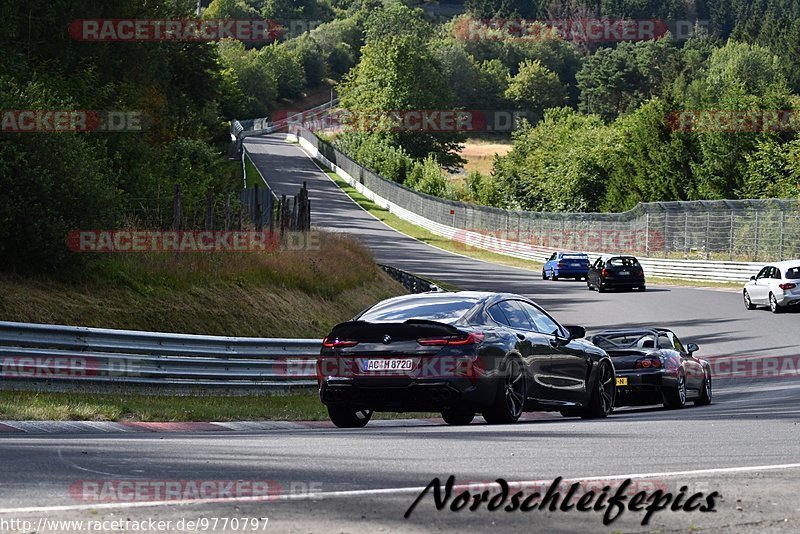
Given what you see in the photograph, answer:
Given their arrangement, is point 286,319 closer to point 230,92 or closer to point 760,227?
point 760,227

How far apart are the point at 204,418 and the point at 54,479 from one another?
23.8ft

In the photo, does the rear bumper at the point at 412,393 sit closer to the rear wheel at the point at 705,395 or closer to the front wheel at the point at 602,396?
the front wheel at the point at 602,396

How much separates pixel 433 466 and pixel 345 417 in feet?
17.4

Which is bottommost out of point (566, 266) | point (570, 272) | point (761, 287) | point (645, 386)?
point (570, 272)

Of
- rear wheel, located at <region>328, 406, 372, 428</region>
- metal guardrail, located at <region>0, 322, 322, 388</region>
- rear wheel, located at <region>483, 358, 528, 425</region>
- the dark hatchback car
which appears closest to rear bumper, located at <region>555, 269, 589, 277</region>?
the dark hatchback car

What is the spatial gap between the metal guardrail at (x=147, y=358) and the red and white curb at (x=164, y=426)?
2.10 meters

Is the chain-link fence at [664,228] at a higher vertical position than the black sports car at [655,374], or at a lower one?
lower

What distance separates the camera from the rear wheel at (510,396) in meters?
13.1

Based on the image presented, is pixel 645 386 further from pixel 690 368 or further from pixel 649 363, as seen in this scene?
pixel 690 368


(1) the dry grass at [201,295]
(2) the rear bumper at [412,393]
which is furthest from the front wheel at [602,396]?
(1) the dry grass at [201,295]

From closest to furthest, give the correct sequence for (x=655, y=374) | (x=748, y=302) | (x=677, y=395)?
(x=655, y=374), (x=677, y=395), (x=748, y=302)

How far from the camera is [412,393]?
41.7 feet

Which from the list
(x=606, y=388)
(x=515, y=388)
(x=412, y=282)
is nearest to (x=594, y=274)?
(x=412, y=282)

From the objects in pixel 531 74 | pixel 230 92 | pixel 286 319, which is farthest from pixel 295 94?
pixel 286 319
